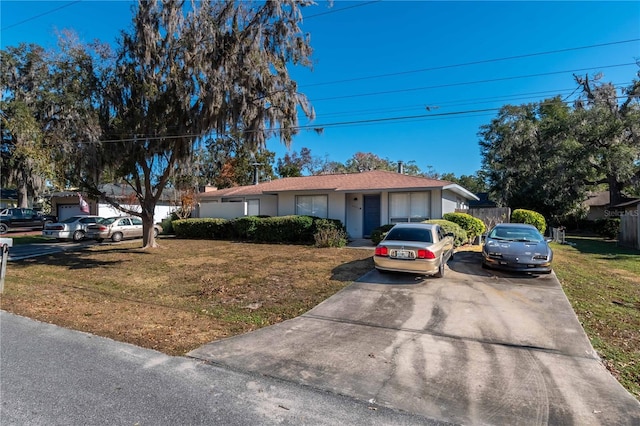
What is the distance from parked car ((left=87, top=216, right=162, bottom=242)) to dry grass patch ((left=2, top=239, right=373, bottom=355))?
5407 millimetres

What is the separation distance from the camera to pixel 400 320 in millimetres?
6219

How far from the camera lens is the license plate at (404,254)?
8734mm

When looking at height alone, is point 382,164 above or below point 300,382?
above

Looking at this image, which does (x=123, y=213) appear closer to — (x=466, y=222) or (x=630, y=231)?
(x=466, y=222)

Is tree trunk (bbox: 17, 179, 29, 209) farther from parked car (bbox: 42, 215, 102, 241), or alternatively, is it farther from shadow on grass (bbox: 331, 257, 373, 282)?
shadow on grass (bbox: 331, 257, 373, 282)

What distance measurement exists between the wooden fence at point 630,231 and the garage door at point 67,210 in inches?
1515

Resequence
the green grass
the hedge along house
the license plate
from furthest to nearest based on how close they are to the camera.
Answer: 1. the hedge along house
2. the license plate
3. the green grass

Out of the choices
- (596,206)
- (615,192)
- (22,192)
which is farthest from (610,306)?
(22,192)

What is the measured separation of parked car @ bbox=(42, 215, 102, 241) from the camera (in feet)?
64.4

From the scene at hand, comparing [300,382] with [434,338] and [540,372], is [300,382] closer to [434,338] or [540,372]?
[434,338]

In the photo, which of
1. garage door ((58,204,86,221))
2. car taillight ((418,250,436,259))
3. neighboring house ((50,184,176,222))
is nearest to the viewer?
car taillight ((418,250,436,259))

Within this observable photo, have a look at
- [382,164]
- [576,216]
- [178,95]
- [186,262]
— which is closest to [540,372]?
[186,262]

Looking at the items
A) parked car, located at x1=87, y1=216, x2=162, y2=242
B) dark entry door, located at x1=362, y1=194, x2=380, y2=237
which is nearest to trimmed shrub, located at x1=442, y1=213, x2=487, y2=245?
dark entry door, located at x1=362, y1=194, x2=380, y2=237

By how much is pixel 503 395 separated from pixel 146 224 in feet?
52.5
